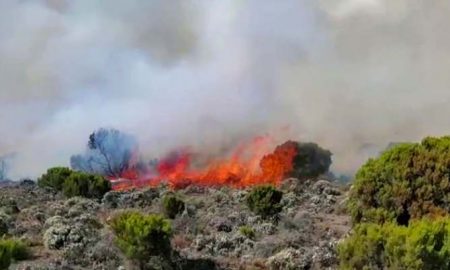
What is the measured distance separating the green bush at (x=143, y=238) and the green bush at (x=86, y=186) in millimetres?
20130

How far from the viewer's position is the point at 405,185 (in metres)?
24.4

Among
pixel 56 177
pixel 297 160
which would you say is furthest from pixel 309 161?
pixel 56 177

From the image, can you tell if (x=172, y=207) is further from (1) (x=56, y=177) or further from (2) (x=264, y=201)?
(1) (x=56, y=177)

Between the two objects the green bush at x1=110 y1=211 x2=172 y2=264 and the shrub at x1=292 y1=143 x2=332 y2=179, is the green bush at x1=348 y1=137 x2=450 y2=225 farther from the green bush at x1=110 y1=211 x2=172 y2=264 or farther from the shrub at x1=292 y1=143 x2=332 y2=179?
the shrub at x1=292 y1=143 x2=332 y2=179

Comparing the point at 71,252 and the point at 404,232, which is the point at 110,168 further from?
the point at 404,232

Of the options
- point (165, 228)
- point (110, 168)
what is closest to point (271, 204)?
point (165, 228)

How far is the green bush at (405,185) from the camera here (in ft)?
78.5

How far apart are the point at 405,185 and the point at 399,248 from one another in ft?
27.9

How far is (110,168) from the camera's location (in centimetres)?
7588

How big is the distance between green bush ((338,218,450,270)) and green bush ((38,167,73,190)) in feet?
96.1

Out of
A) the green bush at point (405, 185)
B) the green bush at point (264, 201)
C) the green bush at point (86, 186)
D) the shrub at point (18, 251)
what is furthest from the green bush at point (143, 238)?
the green bush at point (86, 186)


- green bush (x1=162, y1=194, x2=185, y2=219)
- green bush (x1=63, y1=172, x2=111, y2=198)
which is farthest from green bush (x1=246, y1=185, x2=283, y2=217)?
green bush (x1=63, y1=172, x2=111, y2=198)

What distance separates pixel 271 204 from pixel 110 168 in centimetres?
4621

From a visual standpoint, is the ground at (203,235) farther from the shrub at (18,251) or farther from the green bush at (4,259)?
the green bush at (4,259)
